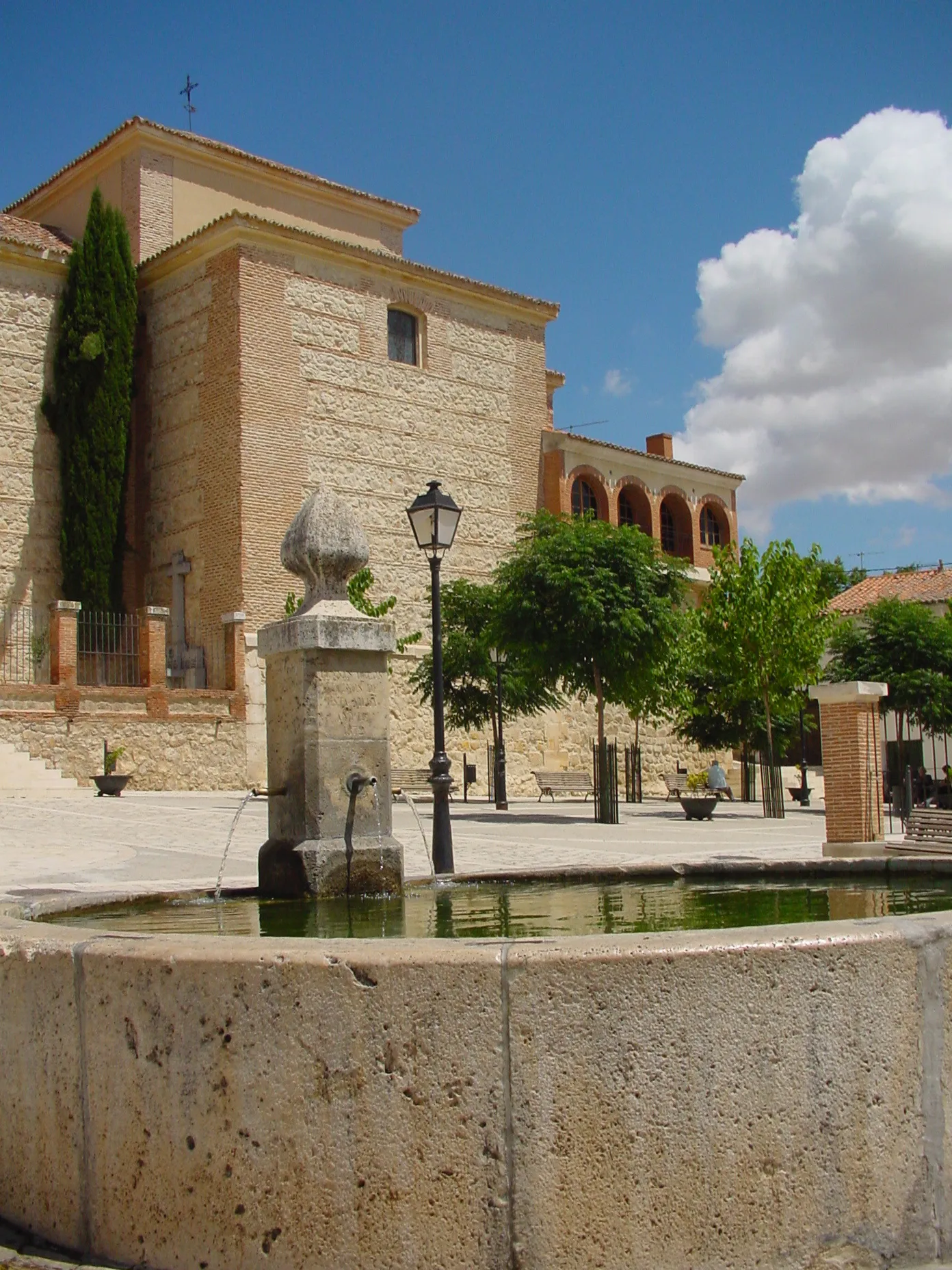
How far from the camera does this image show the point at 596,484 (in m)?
34.0

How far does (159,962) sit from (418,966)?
1.99ft

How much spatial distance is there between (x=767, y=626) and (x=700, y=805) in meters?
4.11

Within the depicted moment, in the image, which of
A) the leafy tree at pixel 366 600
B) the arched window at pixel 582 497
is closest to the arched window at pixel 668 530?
the arched window at pixel 582 497

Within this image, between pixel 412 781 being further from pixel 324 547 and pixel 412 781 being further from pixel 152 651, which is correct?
pixel 324 547

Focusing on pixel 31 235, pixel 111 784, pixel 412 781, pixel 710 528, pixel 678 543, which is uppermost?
pixel 31 235

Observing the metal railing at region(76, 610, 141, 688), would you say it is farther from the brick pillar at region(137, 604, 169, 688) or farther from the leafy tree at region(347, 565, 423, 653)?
the leafy tree at region(347, 565, 423, 653)

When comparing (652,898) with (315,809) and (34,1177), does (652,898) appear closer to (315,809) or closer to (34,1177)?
(315,809)

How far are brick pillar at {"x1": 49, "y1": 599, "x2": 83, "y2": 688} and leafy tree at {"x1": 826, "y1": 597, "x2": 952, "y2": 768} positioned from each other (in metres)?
14.5

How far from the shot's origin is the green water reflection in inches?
189

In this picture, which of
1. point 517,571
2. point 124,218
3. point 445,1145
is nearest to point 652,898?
point 445,1145

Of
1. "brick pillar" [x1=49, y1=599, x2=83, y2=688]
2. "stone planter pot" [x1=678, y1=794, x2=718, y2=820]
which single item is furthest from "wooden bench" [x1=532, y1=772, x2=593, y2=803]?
"brick pillar" [x1=49, y1=599, x2=83, y2=688]

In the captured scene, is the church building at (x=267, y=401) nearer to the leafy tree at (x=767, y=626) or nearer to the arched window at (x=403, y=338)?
the arched window at (x=403, y=338)

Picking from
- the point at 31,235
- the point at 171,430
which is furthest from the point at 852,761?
the point at 31,235

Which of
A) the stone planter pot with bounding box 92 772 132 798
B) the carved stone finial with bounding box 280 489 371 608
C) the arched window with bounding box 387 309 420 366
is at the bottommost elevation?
the stone planter pot with bounding box 92 772 132 798
